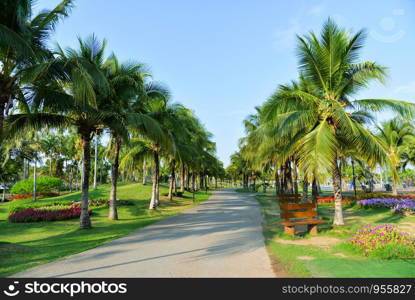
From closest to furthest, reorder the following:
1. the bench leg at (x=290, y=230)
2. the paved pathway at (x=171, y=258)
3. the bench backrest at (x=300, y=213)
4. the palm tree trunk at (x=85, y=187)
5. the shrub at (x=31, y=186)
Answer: the paved pathway at (x=171, y=258), the bench leg at (x=290, y=230), the bench backrest at (x=300, y=213), the palm tree trunk at (x=85, y=187), the shrub at (x=31, y=186)

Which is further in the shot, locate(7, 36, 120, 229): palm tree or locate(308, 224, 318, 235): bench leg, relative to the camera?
locate(308, 224, 318, 235): bench leg

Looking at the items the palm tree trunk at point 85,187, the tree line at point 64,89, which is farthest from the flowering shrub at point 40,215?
the palm tree trunk at point 85,187

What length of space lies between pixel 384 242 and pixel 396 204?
10.8m

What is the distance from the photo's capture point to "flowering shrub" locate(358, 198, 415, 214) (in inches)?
540

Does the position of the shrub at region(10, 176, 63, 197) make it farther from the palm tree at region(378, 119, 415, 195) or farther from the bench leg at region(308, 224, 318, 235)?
the palm tree at region(378, 119, 415, 195)

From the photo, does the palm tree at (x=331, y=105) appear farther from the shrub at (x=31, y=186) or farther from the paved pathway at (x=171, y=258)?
the shrub at (x=31, y=186)

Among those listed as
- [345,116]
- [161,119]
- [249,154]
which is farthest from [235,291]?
[249,154]

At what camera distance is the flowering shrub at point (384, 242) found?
5.86 metres

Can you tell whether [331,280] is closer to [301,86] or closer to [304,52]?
[304,52]

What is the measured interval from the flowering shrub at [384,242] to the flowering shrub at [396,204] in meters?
8.61

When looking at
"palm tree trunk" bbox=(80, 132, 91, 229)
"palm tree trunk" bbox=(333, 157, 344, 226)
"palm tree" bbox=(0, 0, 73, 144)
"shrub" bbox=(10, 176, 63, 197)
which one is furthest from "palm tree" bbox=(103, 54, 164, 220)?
"shrub" bbox=(10, 176, 63, 197)

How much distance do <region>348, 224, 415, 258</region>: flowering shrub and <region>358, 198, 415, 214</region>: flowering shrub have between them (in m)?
8.61

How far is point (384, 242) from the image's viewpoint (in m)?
6.26

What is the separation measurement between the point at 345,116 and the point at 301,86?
4.97 m
